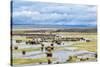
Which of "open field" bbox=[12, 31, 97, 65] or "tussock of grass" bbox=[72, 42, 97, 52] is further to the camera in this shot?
"tussock of grass" bbox=[72, 42, 97, 52]

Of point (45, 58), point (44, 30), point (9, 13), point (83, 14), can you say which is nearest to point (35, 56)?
point (45, 58)

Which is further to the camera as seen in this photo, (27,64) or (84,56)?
(84,56)

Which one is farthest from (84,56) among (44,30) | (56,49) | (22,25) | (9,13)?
(9,13)

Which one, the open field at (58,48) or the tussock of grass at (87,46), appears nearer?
the open field at (58,48)

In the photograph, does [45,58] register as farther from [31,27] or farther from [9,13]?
[9,13]

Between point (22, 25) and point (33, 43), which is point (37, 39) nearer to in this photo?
point (33, 43)

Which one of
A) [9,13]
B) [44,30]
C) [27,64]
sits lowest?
[27,64]

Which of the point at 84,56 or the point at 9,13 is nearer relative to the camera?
the point at 9,13

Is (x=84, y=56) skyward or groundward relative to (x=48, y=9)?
groundward

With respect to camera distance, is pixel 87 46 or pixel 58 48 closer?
pixel 58 48
